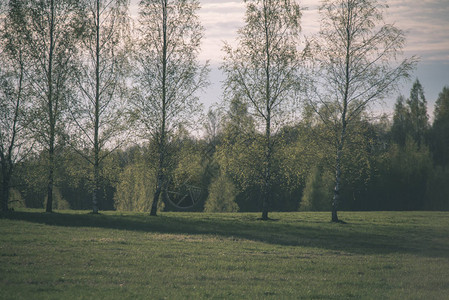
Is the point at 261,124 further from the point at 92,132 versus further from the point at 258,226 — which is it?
the point at 92,132

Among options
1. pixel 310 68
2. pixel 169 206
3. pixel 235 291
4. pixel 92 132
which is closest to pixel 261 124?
pixel 310 68

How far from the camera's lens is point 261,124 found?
3119 centimetres

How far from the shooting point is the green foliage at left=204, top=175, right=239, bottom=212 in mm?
66312

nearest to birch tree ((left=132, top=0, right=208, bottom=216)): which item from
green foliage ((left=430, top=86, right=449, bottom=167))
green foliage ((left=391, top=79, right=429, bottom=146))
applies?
green foliage ((left=430, top=86, right=449, bottom=167))

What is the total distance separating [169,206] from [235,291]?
69625mm

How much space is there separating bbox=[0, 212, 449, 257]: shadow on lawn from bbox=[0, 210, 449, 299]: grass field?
0.25ft

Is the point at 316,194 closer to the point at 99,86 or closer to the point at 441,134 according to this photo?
the point at 441,134

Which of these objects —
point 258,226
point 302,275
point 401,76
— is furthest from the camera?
point 401,76

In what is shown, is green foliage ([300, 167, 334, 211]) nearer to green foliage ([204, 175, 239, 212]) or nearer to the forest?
green foliage ([204, 175, 239, 212])

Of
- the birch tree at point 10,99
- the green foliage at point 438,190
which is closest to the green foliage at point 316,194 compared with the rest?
the green foliage at point 438,190

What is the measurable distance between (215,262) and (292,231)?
11.5 m

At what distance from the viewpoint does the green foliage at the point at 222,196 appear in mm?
66312

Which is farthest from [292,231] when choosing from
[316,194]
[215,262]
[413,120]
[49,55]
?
[413,120]

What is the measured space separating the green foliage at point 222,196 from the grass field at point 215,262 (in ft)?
133
